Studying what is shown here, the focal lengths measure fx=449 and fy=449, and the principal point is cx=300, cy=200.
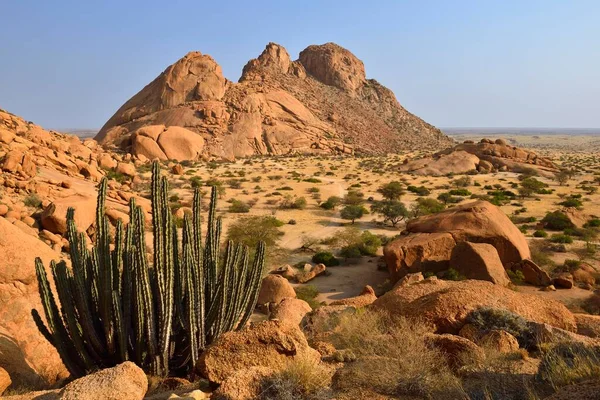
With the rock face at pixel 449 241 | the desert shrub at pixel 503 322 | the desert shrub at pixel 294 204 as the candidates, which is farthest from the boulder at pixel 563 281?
the desert shrub at pixel 294 204

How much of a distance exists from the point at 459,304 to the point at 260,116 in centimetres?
5517

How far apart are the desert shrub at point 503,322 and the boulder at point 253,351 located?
3.41 metres

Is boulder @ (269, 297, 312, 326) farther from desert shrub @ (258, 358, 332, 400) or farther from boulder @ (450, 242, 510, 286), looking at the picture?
boulder @ (450, 242, 510, 286)

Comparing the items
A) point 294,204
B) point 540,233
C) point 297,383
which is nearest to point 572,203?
point 540,233

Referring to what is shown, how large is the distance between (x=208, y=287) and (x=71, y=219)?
224 centimetres

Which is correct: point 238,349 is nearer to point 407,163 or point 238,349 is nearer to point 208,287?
point 208,287

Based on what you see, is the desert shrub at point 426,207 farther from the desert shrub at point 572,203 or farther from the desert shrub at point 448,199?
the desert shrub at point 572,203

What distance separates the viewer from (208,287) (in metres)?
6.81

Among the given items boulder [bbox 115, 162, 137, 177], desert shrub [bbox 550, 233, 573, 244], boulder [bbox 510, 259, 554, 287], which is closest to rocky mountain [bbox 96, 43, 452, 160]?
boulder [bbox 115, 162, 137, 177]

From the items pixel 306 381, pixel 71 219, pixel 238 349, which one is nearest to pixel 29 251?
pixel 71 219

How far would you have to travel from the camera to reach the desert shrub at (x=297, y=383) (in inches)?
175

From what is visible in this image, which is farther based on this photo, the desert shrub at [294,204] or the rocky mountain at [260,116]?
the rocky mountain at [260,116]

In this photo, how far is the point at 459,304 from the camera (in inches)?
321

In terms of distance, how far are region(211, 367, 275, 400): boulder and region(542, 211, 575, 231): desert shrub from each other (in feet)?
65.0
